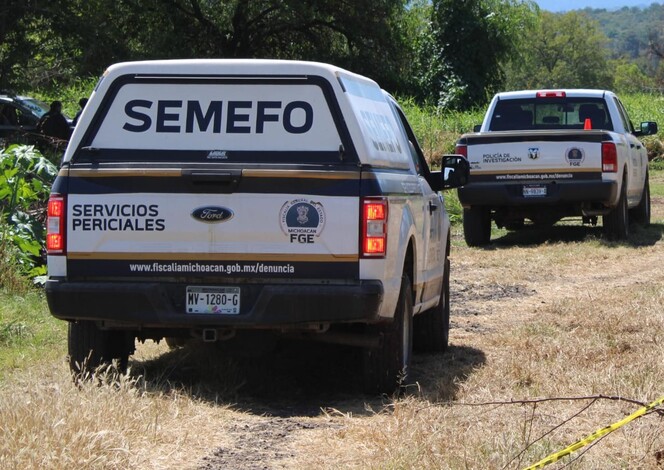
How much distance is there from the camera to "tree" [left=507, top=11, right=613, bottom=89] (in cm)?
11044

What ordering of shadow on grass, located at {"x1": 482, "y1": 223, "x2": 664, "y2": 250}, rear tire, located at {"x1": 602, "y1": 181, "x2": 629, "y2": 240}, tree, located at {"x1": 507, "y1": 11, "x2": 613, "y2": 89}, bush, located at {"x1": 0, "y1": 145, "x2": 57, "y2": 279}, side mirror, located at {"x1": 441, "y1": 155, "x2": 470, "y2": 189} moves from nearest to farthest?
side mirror, located at {"x1": 441, "y1": 155, "x2": 470, "y2": 189} < bush, located at {"x1": 0, "y1": 145, "x2": 57, "y2": 279} < rear tire, located at {"x1": 602, "y1": 181, "x2": 629, "y2": 240} < shadow on grass, located at {"x1": 482, "y1": 223, "x2": 664, "y2": 250} < tree, located at {"x1": 507, "y1": 11, "x2": 613, "y2": 89}

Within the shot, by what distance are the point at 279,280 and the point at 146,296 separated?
72cm

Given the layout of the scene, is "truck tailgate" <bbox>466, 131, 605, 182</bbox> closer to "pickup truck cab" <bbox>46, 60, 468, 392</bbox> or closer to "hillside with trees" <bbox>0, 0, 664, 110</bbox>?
"pickup truck cab" <bbox>46, 60, 468, 392</bbox>

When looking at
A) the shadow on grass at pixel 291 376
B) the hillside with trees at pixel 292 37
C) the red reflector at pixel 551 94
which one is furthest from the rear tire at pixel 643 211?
the hillside with trees at pixel 292 37

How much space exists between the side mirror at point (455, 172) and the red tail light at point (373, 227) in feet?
8.17

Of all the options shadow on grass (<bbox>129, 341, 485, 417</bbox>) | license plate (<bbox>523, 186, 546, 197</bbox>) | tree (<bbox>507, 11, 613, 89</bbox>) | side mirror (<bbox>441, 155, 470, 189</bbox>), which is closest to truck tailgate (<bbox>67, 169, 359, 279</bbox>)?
shadow on grass (<bbox>129, 341, 485, 417</bbox>)

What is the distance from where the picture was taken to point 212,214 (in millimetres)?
6660

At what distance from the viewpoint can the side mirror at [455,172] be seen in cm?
907

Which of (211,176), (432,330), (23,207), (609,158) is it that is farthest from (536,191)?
(211,176)

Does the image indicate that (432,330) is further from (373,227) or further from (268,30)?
(268,30)

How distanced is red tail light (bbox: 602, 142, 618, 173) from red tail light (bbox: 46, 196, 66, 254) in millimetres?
9272

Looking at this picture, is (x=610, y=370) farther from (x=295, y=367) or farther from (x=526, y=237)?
(x=526, y=237)

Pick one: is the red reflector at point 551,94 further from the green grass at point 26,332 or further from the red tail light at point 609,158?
the green grass at point 26,332

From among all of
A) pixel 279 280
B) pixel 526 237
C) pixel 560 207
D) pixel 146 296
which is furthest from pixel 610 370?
pixel 526 237
